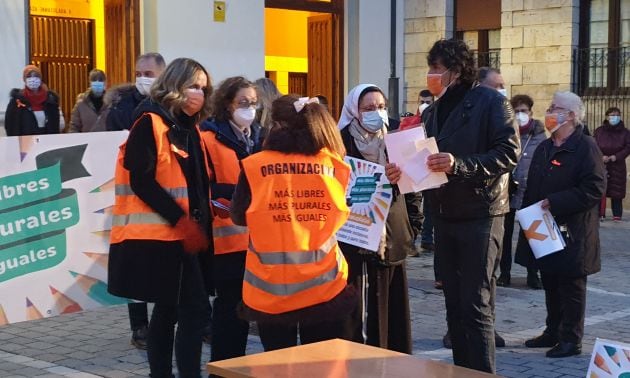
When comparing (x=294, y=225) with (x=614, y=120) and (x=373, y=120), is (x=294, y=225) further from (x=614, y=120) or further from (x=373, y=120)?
(x=614, y=120)

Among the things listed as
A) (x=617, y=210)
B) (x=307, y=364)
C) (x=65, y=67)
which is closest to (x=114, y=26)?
(x=65, y=67)

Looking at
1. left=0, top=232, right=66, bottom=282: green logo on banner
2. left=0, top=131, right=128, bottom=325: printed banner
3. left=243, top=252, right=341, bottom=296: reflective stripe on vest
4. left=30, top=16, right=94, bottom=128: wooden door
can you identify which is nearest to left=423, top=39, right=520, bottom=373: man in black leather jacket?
left=243, top=252, right=341, bottom=296: reflective stripe on vest

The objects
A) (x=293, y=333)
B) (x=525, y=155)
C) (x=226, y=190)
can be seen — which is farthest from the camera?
(x=525, y=155)

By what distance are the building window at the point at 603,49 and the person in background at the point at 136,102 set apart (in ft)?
38.9

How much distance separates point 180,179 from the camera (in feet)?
18.2

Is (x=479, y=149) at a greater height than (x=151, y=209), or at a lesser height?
greater

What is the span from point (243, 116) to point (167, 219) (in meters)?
0.92

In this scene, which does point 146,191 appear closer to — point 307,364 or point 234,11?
point 307,364

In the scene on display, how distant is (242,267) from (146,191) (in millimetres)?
786

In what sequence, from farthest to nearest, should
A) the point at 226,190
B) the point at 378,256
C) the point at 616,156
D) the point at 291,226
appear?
the point at 616,156
the point at 226,190
the point at 378,256
the point at 291,226

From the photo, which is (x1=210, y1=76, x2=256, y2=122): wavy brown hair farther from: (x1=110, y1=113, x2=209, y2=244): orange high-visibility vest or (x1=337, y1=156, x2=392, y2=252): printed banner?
(x1=337, y1=156, x2=392, y2=252): printed banner

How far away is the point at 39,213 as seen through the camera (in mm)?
6980

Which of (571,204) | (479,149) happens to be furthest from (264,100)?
(571,204)

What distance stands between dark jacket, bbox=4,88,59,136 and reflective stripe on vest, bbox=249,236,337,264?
763 cm
